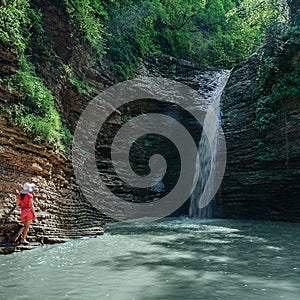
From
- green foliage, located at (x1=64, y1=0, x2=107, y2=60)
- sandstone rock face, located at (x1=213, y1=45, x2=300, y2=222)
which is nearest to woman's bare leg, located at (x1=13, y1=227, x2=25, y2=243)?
green foliage, located at (x1=64, y1=0, x2=107, y2=60)

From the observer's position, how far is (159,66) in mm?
17391

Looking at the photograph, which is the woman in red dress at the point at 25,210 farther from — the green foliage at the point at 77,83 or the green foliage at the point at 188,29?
the green foliage at the point at 188,29

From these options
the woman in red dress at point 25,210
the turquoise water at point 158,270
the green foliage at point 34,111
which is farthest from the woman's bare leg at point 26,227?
the green foliage at point 34,111

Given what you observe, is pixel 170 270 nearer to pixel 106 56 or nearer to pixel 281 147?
pixel 281 147

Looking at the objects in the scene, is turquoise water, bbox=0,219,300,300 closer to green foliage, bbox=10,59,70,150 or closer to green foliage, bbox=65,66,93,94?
Answer: green foliage, bbox=10,59,70,150

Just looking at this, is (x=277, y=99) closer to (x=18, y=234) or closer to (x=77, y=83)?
(x=77, y=83)

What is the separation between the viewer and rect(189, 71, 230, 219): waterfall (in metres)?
13.4

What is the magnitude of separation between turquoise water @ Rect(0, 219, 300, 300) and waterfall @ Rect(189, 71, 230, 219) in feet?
20.1

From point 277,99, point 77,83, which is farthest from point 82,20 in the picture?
point 277,99

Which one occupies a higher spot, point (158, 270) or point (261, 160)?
point (261, 160)

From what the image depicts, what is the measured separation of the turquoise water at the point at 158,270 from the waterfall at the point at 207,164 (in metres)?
6.14

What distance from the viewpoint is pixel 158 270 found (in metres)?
4.53

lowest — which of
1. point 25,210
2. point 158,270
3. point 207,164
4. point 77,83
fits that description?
point 158,270

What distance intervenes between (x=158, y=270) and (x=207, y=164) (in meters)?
9.81
